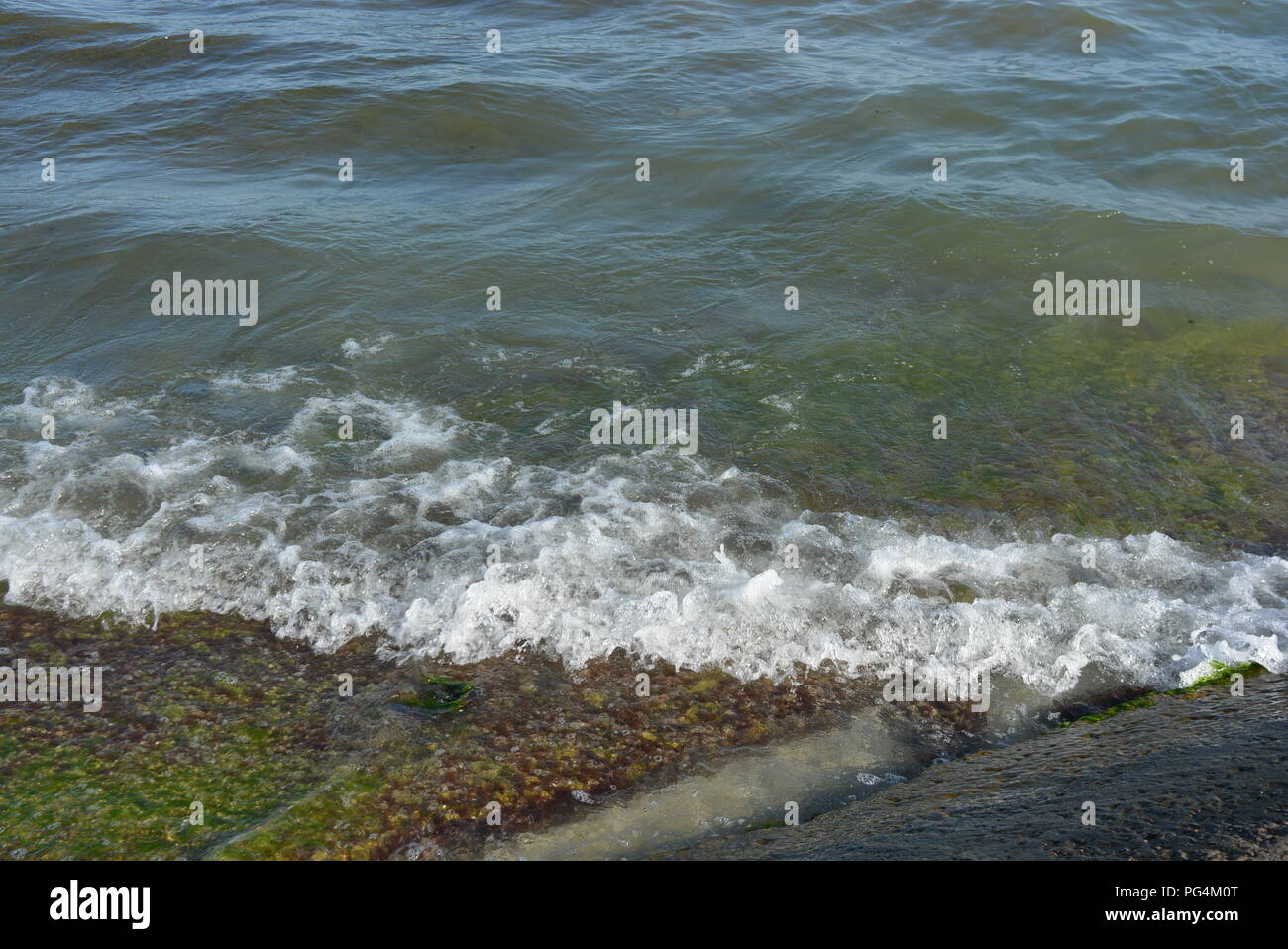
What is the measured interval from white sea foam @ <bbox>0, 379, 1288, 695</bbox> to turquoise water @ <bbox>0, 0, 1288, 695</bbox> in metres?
0.03

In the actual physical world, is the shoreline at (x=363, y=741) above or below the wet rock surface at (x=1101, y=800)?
below

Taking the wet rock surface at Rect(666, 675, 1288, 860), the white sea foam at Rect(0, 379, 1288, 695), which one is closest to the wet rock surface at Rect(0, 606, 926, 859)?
the white sea foam at Rect(0, 379, 1288, 695)

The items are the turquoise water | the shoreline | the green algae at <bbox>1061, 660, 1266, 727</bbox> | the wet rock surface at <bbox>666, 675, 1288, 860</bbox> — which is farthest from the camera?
the turquoise water

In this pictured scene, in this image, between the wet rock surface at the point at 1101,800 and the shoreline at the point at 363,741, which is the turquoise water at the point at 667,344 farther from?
the wet rock surface at the point at 1101,800

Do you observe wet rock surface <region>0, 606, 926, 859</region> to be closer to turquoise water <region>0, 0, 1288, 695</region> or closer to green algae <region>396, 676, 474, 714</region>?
green algae <region>396, 676, 474, 714</region>

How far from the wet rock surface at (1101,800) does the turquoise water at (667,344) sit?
0.78 meters

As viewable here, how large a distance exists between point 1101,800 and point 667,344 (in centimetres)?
663

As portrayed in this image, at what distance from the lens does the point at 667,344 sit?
1005cm

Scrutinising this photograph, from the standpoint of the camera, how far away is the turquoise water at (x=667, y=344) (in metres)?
6.67

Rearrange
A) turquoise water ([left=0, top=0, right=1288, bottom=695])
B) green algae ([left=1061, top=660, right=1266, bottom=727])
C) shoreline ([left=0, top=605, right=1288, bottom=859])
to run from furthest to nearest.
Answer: turquoise water ([left=0, top=0, right=1288, bottom=695]) < green algae ([left=1061, top=660, right=1266, bottom=727]) < shoreline ([left=0, top=605, right=1288, bottom=859])

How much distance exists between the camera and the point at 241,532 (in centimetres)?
724

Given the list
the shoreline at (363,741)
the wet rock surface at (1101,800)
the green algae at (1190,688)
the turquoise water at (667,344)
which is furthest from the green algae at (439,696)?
the green algae at (1190,688)

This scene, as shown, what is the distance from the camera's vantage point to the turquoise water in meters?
6.67
